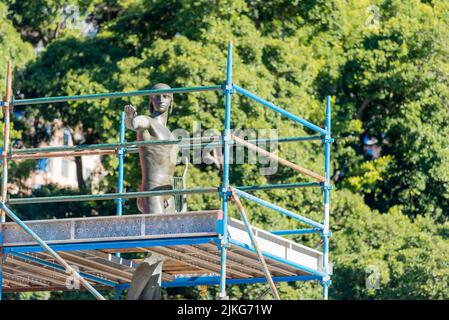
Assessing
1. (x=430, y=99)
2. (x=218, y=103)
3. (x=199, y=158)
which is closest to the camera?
(x=199, y=158)

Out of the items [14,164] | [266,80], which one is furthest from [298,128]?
[14,164]

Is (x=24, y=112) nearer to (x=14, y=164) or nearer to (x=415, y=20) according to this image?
(x=14, y=164)

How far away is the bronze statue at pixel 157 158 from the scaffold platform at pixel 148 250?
642 mm

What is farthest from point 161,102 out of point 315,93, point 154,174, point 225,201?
point 315,93

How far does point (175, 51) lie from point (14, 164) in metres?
5.39

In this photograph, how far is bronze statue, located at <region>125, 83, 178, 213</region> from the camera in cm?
1955

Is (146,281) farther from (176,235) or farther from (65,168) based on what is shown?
(65,168)

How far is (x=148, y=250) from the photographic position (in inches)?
754

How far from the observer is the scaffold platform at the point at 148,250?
60.1ft

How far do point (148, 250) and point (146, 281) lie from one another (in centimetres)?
49

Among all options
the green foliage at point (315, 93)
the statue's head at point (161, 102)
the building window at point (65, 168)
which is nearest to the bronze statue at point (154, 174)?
the statue's head at point (161, 102)

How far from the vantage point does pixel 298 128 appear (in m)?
36.5

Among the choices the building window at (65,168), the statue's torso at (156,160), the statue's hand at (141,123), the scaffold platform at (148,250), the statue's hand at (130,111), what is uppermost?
the building window at (65,168)

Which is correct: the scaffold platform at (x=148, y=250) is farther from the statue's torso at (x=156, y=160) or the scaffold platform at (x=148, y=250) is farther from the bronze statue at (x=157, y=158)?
the statue's torso at (x=156, y=160)
